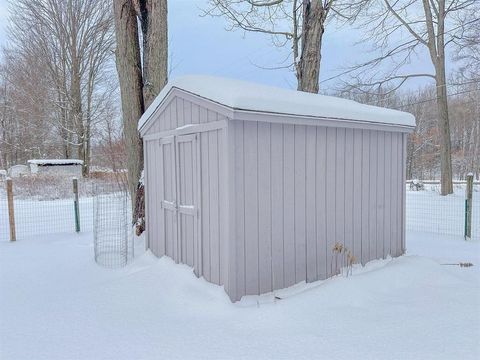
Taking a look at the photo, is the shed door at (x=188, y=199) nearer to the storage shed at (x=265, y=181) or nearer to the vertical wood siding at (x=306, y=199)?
the storage shed at (x=265, y=181)

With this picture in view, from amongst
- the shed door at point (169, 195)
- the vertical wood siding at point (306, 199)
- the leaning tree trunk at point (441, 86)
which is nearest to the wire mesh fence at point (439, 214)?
the leaning tree trunk at point (441, 86)

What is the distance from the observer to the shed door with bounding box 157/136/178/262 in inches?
149

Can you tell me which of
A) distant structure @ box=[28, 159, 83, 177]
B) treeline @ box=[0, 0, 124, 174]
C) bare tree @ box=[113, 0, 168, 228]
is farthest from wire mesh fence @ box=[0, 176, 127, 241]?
treeline @ box=[0, 0, 124, 174]

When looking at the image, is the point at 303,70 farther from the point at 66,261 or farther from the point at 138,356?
the point at 138,356

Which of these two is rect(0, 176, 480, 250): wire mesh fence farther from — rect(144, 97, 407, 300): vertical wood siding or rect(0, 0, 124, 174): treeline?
rect(0, 0, 124, 174): treeline

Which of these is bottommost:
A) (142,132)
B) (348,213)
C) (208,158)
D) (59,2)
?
(348,213)

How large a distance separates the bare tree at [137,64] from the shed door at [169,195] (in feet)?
4.74

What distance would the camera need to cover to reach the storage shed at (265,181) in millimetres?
2959

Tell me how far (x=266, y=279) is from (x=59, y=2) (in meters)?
19.9

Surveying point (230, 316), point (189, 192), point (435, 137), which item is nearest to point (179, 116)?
point (189, 192)

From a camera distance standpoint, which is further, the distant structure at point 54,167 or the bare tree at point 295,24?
the distant structure at point 54,167

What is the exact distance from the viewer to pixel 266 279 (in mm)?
3148

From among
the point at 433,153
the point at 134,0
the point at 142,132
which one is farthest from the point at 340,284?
the point at 433,153

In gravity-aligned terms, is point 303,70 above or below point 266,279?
above
